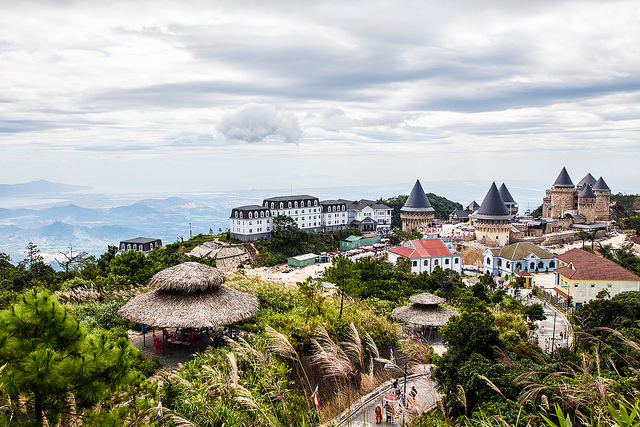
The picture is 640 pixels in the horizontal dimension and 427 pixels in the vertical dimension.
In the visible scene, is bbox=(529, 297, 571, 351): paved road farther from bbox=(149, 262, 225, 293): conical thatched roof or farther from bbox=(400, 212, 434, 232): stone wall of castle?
bbox=(400, 212, 434, 232): stone wall of castle

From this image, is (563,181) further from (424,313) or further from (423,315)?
(423,315)

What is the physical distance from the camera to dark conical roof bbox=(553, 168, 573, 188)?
214ft

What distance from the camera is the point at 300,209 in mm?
59656

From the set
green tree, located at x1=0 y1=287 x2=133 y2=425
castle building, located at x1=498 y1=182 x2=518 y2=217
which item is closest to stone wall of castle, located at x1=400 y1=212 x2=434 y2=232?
castle building, located at x1=498 y1=182 x2=518 y2=217

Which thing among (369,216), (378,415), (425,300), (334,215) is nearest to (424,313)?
(425,300)

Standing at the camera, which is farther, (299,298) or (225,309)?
(299,298)

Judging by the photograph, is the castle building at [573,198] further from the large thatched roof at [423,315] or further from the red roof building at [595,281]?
the large thatched roof at [423,315]

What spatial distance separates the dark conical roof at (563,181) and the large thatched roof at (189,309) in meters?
65.3

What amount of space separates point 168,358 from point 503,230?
44.3m

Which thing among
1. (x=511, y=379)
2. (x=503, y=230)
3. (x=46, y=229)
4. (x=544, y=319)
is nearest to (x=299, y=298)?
(x=511, y=379)

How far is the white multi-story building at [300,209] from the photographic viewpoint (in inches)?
2269

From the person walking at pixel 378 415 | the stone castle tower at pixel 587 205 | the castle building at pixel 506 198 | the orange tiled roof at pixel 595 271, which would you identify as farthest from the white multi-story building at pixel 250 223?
the stone castle tower at pixel 587 205

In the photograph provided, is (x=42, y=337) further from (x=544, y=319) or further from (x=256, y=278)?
(x=544, y=319)

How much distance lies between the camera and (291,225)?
5569 cm
